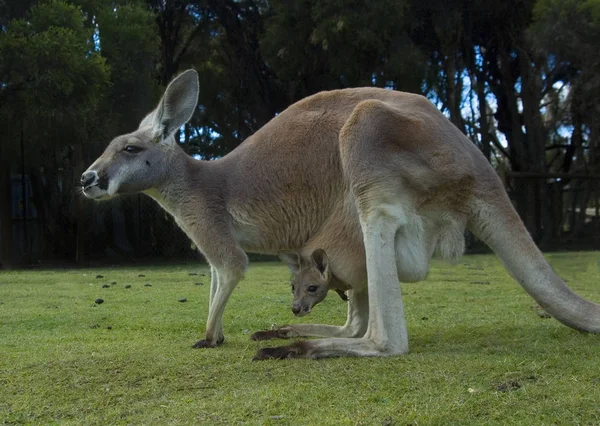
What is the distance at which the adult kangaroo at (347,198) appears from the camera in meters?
2.98

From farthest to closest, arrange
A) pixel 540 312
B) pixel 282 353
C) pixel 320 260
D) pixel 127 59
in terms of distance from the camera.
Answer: pixel 127 59, pixel 540 312, pixel 320 260, pixel 282 353

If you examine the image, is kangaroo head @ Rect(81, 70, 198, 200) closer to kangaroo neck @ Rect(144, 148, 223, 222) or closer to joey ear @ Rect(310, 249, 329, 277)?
kangaroo neck @ Rect(144, 148, 223, 222)

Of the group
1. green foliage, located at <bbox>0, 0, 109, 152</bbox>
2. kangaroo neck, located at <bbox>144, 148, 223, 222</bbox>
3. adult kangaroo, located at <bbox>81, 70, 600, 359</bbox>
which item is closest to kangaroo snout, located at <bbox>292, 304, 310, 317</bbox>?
adult kangaroo, located at <bbox>81, 70, 600, 359</bbox>

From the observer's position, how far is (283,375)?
2.53m

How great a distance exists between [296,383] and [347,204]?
1.04 metres

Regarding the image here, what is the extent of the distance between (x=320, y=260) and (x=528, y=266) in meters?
0.96

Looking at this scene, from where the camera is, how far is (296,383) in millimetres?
2389

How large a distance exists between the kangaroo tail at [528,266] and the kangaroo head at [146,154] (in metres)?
1.53

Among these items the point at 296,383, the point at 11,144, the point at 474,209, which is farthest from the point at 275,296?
the point at 11,144

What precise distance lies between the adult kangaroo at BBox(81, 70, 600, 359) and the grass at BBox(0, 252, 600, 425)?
244mm

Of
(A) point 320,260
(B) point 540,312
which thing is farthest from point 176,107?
(B) point 540,312

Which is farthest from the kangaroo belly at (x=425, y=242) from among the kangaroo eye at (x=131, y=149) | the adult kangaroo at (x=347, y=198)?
the kangaroo eye at (x=131, y=149)

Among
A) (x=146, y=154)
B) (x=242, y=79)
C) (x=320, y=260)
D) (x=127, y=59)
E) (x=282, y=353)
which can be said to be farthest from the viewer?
(x=242, y=79)

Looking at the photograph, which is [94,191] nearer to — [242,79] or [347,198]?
[347,198]
